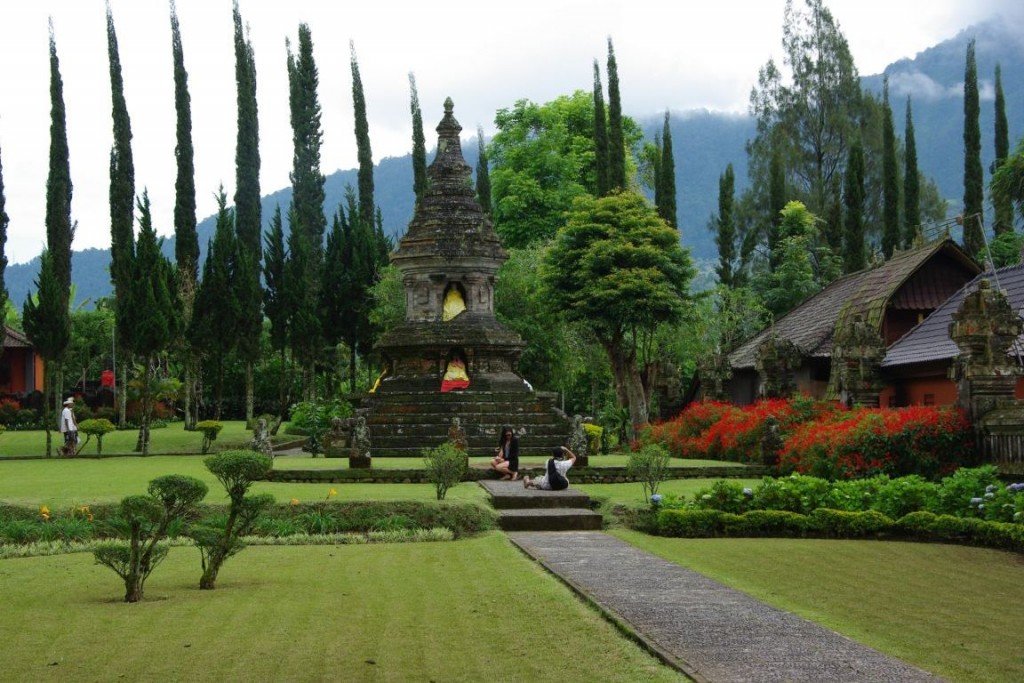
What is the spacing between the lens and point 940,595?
37.6 feet

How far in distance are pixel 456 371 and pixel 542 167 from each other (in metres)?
28.6

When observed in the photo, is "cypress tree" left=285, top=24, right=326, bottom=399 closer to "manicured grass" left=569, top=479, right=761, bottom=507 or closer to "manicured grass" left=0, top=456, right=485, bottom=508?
"manicured grass" left=0, top=456, right=485, bottom=508

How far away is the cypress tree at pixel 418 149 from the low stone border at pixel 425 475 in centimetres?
2833

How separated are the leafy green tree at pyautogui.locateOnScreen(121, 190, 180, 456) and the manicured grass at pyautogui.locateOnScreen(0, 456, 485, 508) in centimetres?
478

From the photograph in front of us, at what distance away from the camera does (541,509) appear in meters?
18.5

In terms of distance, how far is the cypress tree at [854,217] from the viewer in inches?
1924

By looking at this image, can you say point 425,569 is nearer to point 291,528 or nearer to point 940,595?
point 291,528

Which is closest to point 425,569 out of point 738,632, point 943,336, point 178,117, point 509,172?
point 738,632

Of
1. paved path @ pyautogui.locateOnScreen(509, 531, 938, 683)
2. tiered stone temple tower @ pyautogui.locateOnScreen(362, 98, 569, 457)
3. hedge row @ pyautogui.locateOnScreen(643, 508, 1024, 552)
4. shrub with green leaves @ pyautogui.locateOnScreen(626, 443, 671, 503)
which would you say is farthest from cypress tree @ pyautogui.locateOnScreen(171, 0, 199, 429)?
paved path @ pyautogui.locateOnScreen(509, 531, 938, 683)

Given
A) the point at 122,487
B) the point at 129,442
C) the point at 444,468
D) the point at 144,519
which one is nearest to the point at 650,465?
the point at 444,468

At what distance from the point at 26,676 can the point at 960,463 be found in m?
15.4

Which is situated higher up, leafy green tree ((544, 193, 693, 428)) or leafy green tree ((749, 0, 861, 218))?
leafy green tree ((749, 0, 861, 218))

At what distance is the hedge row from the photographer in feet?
49.6

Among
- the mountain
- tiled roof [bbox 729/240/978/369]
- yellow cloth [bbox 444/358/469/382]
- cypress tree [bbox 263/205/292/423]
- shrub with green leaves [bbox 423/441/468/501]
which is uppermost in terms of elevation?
the mountain
